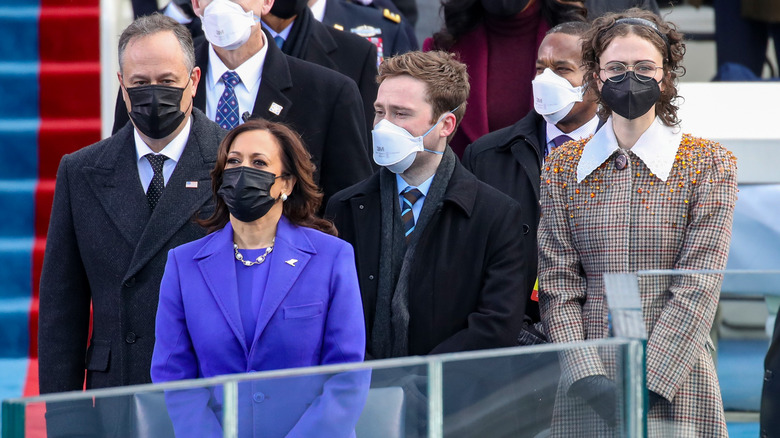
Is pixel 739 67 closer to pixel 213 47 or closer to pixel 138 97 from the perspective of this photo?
pixel 213 47

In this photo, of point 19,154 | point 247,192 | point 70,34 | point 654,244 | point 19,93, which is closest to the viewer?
point 247,192

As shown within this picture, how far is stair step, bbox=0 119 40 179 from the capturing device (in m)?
7.46

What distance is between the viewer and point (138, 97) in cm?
392

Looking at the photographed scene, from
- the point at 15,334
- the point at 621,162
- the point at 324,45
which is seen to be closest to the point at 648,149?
the point at 621,162

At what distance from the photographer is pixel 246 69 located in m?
4.62

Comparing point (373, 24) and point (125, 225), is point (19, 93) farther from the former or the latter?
point (125, 225)

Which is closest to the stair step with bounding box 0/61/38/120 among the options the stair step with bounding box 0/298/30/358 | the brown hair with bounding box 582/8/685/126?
the stair step with bounding box 0/298/30/358

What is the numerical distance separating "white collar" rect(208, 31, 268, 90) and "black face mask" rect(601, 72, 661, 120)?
1.49m

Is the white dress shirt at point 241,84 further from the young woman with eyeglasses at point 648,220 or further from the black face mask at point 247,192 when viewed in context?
the young woman with eyeglasses at point 648,220

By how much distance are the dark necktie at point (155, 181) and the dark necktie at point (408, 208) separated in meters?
0.81

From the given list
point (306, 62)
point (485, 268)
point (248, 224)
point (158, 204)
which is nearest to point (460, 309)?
point (485, 268)

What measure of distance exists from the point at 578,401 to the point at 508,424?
0.66ft

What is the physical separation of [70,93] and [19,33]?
2.05 feet

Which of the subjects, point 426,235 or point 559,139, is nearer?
point 426,235
